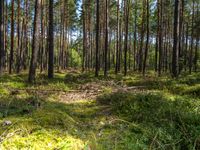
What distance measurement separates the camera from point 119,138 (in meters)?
4.21

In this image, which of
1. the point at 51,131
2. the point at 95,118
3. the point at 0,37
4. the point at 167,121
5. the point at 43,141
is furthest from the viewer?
the point at 0,37

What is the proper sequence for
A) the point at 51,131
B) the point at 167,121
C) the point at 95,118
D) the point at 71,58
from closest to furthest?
the point at 51,131 → the point at 167,121 → the point at 95,118 → the point at 71,58

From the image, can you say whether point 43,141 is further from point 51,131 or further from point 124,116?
point 124,116

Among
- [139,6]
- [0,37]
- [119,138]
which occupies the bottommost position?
[119,138]

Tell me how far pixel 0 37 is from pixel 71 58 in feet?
161

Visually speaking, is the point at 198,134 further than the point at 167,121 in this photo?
No

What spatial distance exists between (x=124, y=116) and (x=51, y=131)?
91.2 inches

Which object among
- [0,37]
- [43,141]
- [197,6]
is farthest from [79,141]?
[197,6]

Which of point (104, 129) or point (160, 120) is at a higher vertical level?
point (160, 120)

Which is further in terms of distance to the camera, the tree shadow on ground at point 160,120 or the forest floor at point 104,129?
the tree shadow on ground at point 160,120

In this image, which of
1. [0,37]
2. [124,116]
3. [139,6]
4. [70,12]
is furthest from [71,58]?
[124,116]

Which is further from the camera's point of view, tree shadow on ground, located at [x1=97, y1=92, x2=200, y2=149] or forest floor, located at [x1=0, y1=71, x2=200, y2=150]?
tree shadow on ground, located at [x1=97, y1=92, x2=200, y2=149]

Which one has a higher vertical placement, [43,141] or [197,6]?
[197,6]

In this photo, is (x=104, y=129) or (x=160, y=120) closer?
(x=104, y=129)
